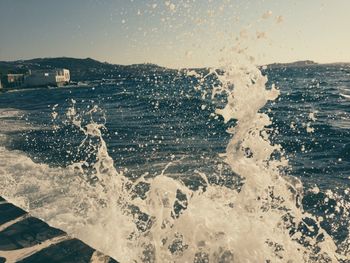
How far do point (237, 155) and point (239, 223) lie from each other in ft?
3.92

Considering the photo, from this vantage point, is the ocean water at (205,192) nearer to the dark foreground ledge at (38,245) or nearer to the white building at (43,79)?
the dark foreground ledge at (38,245)

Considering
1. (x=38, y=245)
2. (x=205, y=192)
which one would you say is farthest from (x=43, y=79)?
(x=38, y=245)

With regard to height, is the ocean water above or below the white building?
above

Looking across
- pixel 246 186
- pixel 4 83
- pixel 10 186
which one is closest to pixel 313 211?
pixel 246 186

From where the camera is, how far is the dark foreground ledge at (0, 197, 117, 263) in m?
4.51

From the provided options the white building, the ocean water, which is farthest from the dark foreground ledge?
the white building

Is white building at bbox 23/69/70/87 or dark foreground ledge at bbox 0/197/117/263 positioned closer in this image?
dark foreground ledge at bbox 0/197/117/263

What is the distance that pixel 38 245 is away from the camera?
4867 millimetres

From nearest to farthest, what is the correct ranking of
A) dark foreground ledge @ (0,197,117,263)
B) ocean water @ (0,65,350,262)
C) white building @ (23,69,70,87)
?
dark foreground ledge @ (0,197,117,263) < ocean water @ (0,65,350,262) < white building @ (23,69,70,87)

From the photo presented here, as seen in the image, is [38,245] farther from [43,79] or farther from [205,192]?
→ [43,79]

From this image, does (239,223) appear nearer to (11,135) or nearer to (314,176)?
(314,176)

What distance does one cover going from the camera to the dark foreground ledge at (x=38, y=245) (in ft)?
14.8

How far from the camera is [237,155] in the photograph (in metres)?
6.44

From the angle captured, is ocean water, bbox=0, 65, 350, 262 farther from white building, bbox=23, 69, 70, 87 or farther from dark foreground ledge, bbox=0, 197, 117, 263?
white building, bbox=23, 69, 70, 87
